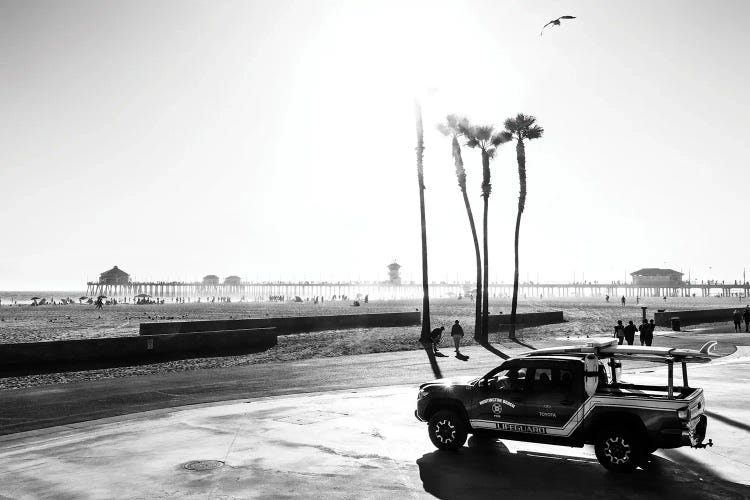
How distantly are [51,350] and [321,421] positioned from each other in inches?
546

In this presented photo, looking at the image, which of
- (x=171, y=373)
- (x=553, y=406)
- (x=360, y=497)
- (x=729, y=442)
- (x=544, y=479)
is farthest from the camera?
(x=171, y=373)

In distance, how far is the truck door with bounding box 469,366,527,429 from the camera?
1071 centimetres

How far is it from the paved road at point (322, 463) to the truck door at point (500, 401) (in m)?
0.69

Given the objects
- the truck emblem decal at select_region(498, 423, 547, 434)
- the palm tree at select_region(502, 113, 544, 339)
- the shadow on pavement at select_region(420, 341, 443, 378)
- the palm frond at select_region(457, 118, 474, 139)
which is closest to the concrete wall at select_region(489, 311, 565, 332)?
the palm tree at select_region(502, 113, 544, 339)

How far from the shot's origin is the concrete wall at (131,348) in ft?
73.1

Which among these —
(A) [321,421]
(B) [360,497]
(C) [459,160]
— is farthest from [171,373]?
(C) [459,160]

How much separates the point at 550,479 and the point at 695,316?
4520cm

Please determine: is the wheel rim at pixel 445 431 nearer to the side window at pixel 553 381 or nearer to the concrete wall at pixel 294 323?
the side window at pixel 553 381

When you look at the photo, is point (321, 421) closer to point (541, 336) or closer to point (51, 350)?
point (51, 350)

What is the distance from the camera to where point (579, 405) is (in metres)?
10.1

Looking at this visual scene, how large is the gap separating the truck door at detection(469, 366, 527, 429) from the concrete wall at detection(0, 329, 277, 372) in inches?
698

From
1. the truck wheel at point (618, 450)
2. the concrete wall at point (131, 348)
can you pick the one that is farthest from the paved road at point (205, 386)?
the truck wheel at point (618, 450)

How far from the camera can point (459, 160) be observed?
39.6m

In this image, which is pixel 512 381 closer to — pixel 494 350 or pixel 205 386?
pixel 205 386
